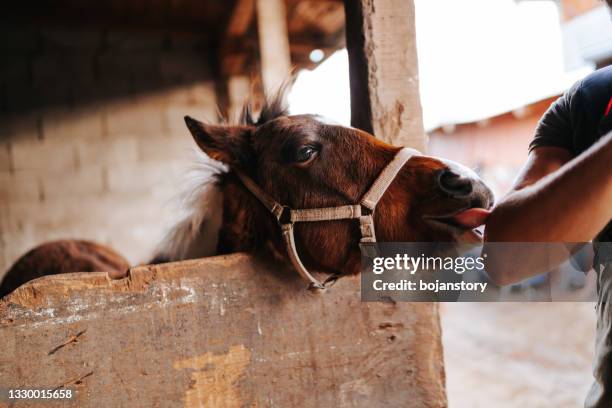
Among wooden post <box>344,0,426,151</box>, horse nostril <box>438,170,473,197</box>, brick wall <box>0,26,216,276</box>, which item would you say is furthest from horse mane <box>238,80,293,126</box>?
brick wall <box>0,26,216,276</box>

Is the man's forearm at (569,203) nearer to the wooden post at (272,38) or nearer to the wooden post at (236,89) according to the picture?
the wooden post at (272,38)

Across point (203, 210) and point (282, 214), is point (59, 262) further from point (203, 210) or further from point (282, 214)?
point (282, 214)

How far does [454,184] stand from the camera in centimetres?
102

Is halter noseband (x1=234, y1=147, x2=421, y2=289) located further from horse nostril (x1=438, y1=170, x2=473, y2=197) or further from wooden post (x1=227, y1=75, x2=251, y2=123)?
wooden post (x1=227, y1=75, x2=251, y2=123)

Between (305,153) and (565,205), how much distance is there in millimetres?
648

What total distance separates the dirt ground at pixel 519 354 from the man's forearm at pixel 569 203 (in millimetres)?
4071

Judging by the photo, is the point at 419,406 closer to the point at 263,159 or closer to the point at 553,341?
the point at 263,159

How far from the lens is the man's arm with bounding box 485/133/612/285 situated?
72 centimetres

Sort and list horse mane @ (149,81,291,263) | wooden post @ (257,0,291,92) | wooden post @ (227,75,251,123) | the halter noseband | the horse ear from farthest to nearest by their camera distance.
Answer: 1. wooden post @ (227,75,251,123)
2. wooden post @ (257,0,291,92)
3. horse mane @ (149,81,291,263)
4. the horse ear
5. the halter noseband

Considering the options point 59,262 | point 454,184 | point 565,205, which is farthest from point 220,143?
point 59,262

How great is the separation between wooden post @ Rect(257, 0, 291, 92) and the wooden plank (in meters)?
2.09

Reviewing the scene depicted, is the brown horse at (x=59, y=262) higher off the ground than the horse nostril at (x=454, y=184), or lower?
lower

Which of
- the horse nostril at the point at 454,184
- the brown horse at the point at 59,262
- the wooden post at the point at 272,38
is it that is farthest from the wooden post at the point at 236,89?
the horse nostril at the point at 454,184

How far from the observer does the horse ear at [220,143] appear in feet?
4.14
